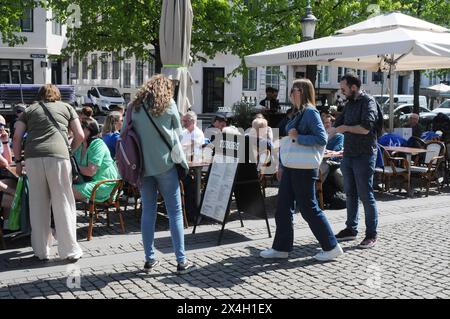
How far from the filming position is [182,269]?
5.36 m

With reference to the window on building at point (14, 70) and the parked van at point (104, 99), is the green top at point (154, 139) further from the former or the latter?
the window on building at point (14, 70)

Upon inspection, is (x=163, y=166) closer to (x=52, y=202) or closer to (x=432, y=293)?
(x=52, y=202)

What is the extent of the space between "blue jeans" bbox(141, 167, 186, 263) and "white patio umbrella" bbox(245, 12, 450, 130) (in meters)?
4.75

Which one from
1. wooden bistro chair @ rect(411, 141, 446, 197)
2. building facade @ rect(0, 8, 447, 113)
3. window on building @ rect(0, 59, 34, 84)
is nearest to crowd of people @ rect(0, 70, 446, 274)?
wooden bistro chair @ rect(411, 141, 446, 197)

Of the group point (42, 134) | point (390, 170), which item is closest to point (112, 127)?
point (42, 134)

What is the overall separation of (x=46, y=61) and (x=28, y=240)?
102 ft

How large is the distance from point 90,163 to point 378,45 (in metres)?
4.74

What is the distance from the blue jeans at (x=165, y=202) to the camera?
17.1 feet

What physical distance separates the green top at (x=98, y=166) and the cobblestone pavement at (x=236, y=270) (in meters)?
0.53

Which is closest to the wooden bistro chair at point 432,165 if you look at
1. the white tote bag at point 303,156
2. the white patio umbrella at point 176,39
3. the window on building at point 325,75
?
the white patio umbrella at point 176,39

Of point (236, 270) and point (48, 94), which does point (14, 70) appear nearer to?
point (48, 94)

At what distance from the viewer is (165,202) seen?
17.4ft
